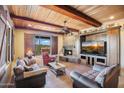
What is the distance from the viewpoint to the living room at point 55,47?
5.72 ft

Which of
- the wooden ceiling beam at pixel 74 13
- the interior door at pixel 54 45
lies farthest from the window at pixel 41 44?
the wooden ceiling beam at pixel 74 13

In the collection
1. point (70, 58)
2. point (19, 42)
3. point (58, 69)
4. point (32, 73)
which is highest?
point (19, 42)

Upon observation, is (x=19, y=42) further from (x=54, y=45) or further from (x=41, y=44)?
(x=54, y=45)

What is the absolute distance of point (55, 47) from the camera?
7.74 feet

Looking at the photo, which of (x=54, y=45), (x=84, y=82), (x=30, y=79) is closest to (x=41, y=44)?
(x=54, y=45)

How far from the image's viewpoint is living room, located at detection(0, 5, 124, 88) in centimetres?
174

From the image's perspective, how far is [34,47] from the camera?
6.53 feet

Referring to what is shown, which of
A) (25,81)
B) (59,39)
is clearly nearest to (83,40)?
(59,39)

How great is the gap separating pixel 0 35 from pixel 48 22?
1553mm

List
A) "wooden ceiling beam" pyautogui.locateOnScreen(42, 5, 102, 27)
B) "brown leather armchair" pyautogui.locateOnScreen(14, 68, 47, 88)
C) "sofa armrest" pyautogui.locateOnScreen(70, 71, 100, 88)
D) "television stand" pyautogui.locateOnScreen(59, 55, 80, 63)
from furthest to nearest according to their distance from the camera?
"television stand" pyautogui.locateOnScreen(59, 55, 80, 63)
"wooden ceiling beam" pyautogui.locateOnScreen(42, 5, 102, 27)
"brown leather armchair" pyautogui.locateOnScreen(14, 68, 47, 88)
"sofa armrest" pyautogui.locateOnScreen(70, 71, 100, 88)

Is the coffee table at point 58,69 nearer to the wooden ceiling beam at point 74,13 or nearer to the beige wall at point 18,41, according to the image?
the beige wall at point 18,41

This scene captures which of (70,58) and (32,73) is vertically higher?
(70,58)

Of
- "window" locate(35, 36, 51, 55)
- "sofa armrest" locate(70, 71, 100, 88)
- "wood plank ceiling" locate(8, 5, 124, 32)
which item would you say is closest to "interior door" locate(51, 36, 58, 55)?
"window" locate(35, 36, 51, 55)

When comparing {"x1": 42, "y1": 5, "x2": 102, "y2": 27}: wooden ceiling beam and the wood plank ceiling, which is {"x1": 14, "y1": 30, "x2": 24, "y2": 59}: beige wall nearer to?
the wood plank ceiling
